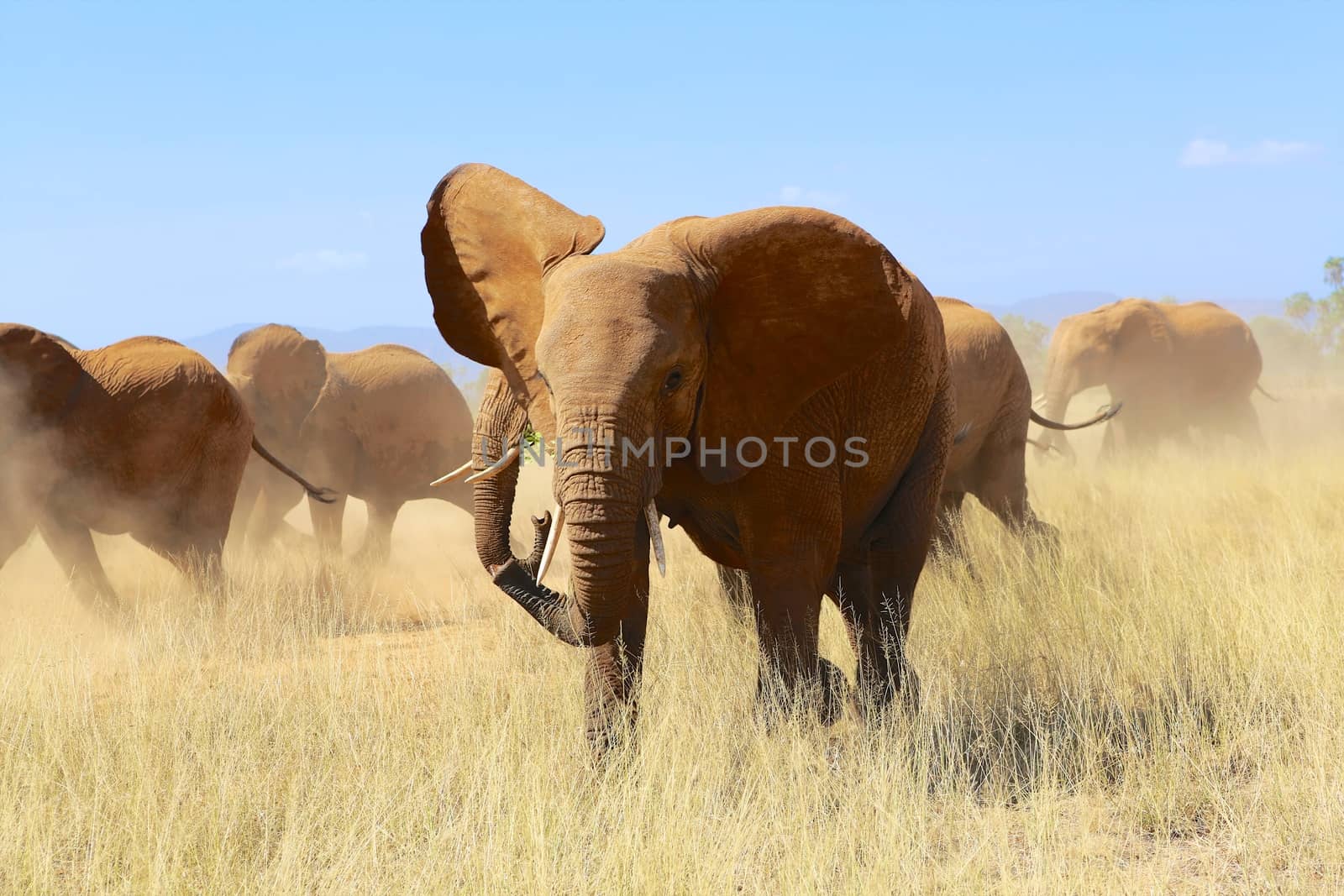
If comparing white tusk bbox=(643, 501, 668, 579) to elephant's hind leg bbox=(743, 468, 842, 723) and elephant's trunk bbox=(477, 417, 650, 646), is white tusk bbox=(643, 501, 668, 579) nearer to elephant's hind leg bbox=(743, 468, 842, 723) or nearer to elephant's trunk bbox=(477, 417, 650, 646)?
elephant's trunk bbox=(477, 417, 650, 646)

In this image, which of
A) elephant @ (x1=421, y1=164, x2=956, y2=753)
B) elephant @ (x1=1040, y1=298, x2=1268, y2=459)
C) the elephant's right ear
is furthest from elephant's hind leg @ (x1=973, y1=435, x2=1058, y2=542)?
elephant @ (x1=1040, y1=298, x2=1268, y2=459)

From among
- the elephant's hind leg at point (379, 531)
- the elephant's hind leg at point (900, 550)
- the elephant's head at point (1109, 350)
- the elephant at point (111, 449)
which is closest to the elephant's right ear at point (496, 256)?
the elephant's hind leg at point (900, 550)

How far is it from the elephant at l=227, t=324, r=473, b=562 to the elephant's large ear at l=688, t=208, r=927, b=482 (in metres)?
7.49

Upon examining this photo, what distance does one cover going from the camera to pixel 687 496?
14.5 feet

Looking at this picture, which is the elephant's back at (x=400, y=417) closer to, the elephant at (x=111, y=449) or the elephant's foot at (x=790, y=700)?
the elephant at (x=111, y=449)

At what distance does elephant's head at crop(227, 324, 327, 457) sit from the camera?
37.4ft

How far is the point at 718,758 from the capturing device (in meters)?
4.27

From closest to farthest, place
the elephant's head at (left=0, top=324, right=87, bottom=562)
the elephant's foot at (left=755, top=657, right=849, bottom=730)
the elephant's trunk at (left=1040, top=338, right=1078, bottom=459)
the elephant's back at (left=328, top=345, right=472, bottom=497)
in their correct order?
the elephant's foot at (left=755, top=657, right=849, bottom=730) → the elephant's head at (left=0, top=324, right=87, bottom=562) → the elephant's back at (left=328, top=345, right=472, bottom=497) → the elephant's trunk at (left=1040, top=338, right=1078, bottom=459)

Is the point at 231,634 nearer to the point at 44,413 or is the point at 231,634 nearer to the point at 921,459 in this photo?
the point at 44,413

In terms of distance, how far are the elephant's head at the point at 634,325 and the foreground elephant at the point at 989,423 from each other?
302cm

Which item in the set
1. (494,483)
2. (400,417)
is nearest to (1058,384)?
(400,417)

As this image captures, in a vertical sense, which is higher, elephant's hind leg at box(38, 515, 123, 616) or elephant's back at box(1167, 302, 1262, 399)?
elephant's hind leg at box(38, 515, 123, 616)

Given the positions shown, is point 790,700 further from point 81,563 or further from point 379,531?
point 379,531

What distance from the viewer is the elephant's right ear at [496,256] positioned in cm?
427
